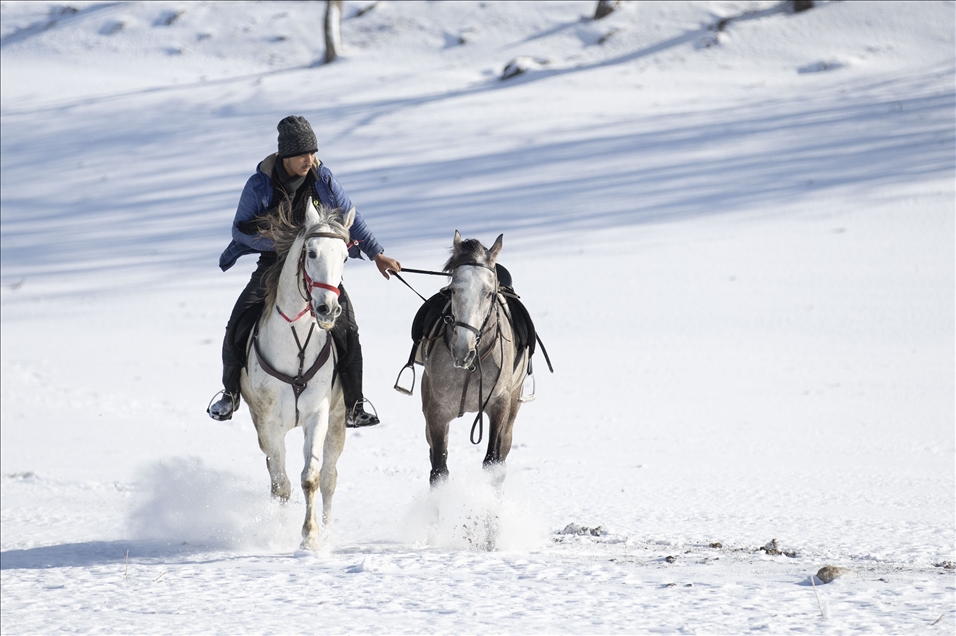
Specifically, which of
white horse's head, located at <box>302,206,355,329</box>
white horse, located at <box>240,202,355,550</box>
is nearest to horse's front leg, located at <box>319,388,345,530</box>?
white horse, located at <box>240,202,355,550</box>

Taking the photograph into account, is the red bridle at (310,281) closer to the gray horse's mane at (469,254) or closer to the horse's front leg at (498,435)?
the gray horse's mane at (469,254)

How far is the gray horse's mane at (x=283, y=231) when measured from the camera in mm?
6039

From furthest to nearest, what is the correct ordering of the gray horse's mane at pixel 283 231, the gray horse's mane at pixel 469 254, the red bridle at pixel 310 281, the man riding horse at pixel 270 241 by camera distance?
the man riding horse at pixel 270 241 < the gray horse's mane at pixel 469 254 < the gray horse's mane at pixel 283 231 < the red bridle at pixel 310 281

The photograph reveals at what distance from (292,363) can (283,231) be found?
811 mm

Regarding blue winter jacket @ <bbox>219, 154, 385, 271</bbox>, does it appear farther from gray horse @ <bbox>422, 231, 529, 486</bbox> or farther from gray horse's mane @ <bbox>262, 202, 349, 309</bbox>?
gray horse @ <bbox>422, 231, 529, 486</bbox>

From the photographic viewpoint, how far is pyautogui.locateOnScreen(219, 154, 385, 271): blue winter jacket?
6586 mm

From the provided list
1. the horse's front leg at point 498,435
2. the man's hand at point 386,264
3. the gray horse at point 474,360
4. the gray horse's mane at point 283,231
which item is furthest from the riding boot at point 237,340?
the horse's front leg at point 498,435

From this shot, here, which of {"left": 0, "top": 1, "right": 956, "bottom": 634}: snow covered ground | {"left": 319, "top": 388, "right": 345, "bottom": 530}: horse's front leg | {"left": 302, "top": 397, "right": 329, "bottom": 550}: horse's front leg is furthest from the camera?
{"left": 319, "top": 388, "right": 345, "bottom": 530}: horse's front leg

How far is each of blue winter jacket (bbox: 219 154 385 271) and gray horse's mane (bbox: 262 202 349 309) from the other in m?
0.15

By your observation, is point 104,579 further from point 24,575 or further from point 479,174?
point 479,174

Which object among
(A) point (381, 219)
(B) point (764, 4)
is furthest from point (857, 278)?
(B) point (764, 4)

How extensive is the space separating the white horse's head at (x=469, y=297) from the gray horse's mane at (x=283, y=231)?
718 millimetres

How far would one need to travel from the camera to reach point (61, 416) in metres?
11.2

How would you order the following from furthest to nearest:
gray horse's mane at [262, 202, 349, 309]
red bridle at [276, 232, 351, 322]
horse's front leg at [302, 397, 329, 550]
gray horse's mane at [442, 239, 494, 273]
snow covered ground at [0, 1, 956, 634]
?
horse's front leg at [302, 397, 329, 550] → gray horse's mane at [442, 239, 494, 273] → gray horse's mane at [262, 202, 349, 309] → red bridle at [276, 232, 351, 322] → snow covered ground at [0, 1, 956, 634]
